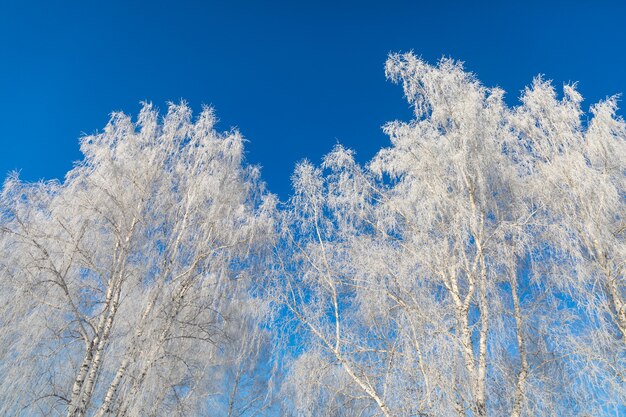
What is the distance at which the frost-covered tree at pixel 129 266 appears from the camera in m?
6.22

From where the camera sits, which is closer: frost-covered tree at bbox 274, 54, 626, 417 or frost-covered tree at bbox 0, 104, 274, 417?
frost-covered tree at bbox 274, 54, 626, 417

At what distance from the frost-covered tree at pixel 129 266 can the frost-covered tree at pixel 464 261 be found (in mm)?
1725

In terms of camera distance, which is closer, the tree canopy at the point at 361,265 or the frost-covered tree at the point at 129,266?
the tree canopy at the point at 361,265

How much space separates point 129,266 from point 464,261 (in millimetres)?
5872

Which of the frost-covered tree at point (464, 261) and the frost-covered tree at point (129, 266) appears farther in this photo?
the frost-covered tree at point (129, 266)

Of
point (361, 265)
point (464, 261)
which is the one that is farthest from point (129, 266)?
point (464, 261)

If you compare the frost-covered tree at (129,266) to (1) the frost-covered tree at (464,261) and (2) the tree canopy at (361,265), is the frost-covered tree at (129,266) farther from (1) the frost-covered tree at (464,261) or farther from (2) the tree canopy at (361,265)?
(1) the frost-covered tree at (464,261)

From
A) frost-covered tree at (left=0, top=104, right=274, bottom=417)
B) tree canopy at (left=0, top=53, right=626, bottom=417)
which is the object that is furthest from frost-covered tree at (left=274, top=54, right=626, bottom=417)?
frost-covered tree at (left=0, top=104, right=274, bottom=417)

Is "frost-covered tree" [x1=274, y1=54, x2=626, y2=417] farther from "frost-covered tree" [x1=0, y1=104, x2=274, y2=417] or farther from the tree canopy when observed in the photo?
"frost-covered tree" [x1=0, y1=104, x2=274, y2=417]

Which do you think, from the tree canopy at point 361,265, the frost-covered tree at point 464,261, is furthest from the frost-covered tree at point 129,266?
the frost-covered tree at point 464,261

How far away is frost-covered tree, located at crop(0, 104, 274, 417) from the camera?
20.4 feet

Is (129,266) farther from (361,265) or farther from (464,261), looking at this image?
(464,261)

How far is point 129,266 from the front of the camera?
23.9ft

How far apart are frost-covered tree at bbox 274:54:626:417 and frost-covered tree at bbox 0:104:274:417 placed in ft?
5.66
